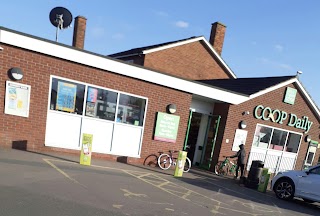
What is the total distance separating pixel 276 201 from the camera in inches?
406

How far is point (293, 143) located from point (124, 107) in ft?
33.7

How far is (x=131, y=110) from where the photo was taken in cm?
1129

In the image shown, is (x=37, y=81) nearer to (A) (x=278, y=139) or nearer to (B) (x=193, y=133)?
(B) (x=193, y=133)

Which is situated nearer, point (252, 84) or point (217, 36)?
point (252, 84)

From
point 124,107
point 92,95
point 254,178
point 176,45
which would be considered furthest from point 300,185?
point 176,45

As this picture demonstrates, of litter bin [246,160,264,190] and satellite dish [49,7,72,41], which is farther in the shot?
satellite dish [49,7,72,41]

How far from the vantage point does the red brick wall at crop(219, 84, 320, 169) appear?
1355 centimetres

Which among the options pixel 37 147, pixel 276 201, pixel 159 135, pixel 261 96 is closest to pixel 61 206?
pixel 37 147

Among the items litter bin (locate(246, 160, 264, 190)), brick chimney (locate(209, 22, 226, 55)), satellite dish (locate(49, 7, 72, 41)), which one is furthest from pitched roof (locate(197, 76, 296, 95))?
satellite dish (locate(49, 7, 72, 41))

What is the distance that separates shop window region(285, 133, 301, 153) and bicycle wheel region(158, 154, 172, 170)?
24.9 ft

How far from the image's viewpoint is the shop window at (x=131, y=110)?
435 inches

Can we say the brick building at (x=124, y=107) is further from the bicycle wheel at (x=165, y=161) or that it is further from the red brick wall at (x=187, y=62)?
the red brick wall at (x=187, y=62)

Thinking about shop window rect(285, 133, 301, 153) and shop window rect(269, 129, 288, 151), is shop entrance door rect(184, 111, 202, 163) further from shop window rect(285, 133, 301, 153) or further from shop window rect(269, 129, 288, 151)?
shop window rect(285, 133, 301, 153)

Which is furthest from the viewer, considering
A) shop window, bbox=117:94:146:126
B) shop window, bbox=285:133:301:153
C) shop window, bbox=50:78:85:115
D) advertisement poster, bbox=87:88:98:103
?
shop window, bbox=285:133:301:153
